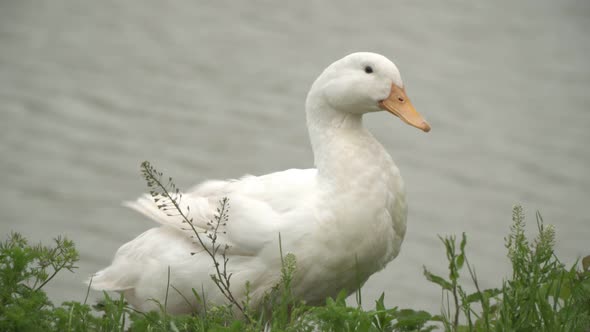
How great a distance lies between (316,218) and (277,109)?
504 cm

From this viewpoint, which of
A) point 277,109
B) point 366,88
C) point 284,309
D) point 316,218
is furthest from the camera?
point 277,109

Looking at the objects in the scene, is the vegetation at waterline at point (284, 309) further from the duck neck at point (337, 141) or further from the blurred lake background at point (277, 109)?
the blurred lake background at point (277, 109)

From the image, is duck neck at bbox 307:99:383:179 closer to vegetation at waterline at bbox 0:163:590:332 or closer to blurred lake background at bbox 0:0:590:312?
vegetation at waterline at bbox 0:163:590:332

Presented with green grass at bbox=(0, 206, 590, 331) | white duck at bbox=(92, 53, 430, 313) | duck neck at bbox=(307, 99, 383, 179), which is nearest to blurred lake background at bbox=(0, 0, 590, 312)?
white duck at bbox=(92, 53, 430, 313)

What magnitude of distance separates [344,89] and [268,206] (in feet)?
2.17

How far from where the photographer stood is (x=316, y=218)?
13.5 ft

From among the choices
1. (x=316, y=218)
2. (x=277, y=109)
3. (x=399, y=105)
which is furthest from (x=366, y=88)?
(x=277, y=109)

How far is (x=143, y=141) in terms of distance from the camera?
8367mm

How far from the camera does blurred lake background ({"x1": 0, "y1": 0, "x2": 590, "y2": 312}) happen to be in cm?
752

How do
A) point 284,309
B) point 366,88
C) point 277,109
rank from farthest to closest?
point 277,109
point 366,88
point 284,309

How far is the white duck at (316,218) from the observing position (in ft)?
13.5

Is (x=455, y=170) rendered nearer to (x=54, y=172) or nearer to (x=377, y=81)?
(x=54, y=172)

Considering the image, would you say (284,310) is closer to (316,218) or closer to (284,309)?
(284,309)

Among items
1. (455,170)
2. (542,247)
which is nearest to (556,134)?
(455,170)
